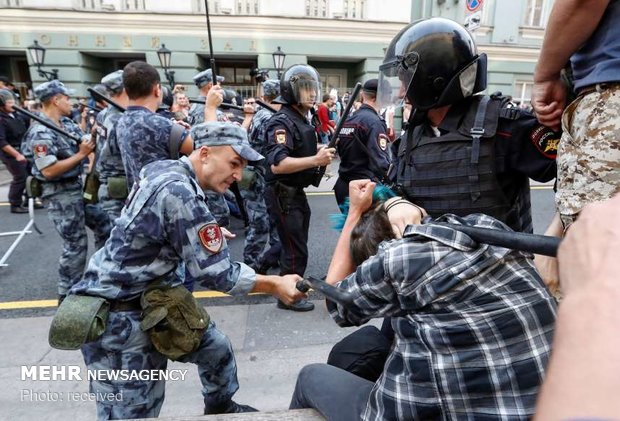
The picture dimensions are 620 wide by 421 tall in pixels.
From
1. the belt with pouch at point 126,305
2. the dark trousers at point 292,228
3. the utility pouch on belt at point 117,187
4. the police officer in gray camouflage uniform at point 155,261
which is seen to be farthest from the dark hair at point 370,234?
the utility pouch on belt at point 117,187

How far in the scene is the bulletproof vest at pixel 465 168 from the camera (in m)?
1.60

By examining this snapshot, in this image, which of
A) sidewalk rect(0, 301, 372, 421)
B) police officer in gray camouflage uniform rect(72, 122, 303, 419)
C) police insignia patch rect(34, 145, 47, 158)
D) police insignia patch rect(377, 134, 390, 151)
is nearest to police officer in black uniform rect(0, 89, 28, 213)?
police insignia patch rect(34, 145, 47, 158)

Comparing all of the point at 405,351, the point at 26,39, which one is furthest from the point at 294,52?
the point at 405,351

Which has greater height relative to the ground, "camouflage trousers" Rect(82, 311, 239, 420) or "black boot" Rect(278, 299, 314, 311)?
"camouflage trousers" Rect(82, 311, 239, 420)

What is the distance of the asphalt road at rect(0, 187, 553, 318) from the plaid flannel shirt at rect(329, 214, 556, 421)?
2.73m

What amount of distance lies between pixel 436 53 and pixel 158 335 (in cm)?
172

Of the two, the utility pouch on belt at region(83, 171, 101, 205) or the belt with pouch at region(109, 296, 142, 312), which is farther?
the utility pouch on belt at region(83, 171, 101, 205)

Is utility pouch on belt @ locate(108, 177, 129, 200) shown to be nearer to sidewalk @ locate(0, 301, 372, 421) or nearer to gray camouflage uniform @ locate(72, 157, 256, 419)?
sidewalk @ locate(0, 301, 372, 421)

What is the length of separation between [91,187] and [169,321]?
2517 millimetres

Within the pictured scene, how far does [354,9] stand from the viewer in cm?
1480

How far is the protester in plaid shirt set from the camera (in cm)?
102

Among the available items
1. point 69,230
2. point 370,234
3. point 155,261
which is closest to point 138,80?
point 69,230

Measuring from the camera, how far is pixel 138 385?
6.01 feet

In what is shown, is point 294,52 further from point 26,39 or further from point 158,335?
point 158,335
